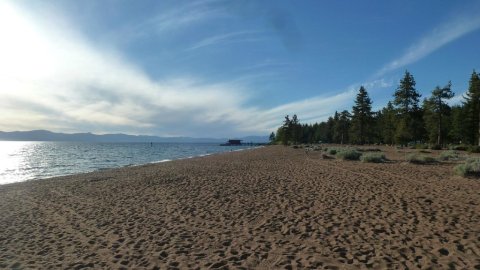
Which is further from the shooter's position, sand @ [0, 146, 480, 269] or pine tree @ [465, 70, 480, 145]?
pine tree @ [465, 70, 480, 145]

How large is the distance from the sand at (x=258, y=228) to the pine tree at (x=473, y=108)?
135ft

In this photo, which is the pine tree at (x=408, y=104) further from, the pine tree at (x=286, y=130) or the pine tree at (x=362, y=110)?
the pine tree at (x=286, y=130)

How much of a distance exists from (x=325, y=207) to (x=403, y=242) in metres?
3.52

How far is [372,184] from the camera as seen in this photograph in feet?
46.9

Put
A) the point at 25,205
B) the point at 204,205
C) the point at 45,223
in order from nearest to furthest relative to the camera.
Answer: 1. the point at 45,223
2. the point at 204,205
3. the point at 25,205

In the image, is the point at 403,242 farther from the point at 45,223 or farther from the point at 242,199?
the point at 45,223

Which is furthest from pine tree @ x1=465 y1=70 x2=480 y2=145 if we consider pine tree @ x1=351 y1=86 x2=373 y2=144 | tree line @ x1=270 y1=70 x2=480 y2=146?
pine tree @ x1=351 y1=86 x2=373 y2=144

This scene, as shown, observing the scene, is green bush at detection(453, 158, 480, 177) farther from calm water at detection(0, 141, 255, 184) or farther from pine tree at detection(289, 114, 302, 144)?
pine tree at detection(289, 114, 302, 144)

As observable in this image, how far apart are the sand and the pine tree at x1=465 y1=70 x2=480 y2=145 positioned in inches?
1626

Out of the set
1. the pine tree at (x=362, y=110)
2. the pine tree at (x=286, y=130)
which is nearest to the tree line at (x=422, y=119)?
the pine tree at (x=362, y=110)

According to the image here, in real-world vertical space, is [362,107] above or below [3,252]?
above

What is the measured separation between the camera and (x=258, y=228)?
28.0 feet

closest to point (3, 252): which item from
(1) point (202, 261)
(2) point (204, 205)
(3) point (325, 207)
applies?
(1) point (202, 261)

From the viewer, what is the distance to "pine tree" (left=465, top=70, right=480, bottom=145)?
47.2m
